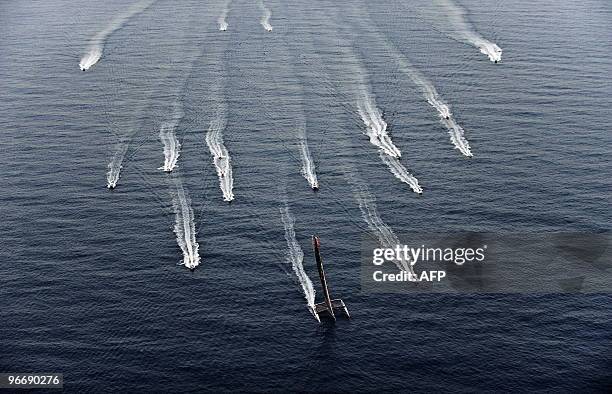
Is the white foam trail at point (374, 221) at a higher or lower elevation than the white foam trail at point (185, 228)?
higher

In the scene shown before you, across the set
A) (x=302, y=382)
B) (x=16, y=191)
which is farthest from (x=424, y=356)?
(x=16, y=191)

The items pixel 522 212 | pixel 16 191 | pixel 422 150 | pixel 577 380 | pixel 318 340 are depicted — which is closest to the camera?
pixel 577 380

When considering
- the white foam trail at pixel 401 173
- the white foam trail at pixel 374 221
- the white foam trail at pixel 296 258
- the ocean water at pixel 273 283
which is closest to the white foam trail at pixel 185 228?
the ocean water at pixel 273 283

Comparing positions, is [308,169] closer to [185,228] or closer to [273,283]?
[185,228]

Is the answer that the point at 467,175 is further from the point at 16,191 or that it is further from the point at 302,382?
the point at 16,191

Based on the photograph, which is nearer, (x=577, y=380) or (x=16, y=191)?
(x=577, y=380)

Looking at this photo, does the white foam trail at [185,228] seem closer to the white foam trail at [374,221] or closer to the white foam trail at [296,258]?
the white foam trail at [296,258]
